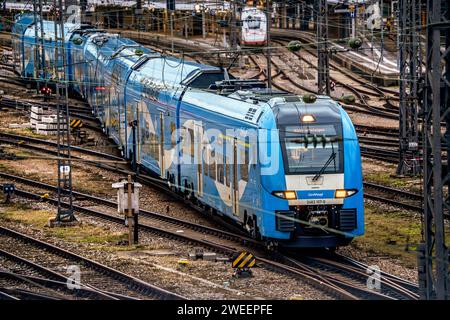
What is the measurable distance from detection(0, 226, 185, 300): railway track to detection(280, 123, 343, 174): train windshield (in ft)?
12.4

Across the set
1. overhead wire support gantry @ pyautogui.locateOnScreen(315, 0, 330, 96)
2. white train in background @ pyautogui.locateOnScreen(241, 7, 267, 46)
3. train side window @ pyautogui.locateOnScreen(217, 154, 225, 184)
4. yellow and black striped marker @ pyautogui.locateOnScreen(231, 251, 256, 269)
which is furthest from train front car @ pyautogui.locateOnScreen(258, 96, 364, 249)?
white train in background @ pyautogui.locateOnScreen(241, 7, 267, 46)

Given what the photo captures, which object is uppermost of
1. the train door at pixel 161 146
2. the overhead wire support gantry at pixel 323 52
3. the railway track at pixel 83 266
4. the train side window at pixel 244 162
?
→ the overhead wire support gantry at pixel 323 52

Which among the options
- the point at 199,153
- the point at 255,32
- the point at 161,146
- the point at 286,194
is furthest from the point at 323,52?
the point at 255,32

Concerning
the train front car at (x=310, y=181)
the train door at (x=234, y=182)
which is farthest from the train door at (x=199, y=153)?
the train front car at (x=310, y=181)

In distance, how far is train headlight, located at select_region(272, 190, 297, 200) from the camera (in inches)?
895

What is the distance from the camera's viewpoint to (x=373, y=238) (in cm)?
2655

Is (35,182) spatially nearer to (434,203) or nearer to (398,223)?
(398,223)

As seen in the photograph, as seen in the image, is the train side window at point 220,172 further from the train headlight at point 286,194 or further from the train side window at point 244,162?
the train headlight at point 286,194

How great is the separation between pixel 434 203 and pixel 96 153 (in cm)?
2678

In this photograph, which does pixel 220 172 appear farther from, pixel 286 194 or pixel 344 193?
pixel 344 193

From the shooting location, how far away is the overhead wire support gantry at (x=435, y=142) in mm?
15891

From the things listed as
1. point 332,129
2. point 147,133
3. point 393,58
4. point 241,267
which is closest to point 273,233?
point 241,267

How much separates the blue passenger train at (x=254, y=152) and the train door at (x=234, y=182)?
0.09 feet

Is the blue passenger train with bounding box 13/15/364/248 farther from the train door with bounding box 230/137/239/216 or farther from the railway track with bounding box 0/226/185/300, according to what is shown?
the railway track with bounding box 0/226/185/300
